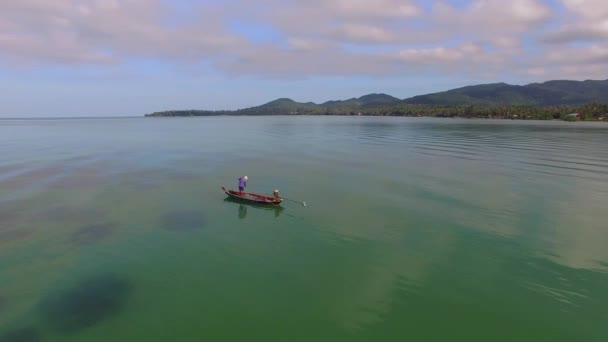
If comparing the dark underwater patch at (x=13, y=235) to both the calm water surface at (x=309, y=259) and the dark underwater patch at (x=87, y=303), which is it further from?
the dark underwater patch at (x=87, y=303)

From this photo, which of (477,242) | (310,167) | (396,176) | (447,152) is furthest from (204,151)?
(477,242)

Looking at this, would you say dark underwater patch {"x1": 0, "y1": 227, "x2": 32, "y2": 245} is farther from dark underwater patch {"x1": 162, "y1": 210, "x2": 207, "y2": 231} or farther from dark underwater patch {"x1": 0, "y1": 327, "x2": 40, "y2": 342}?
dark underwater patch {"x1": 0, "y1": 327, "x2": 40, "y2": 342}

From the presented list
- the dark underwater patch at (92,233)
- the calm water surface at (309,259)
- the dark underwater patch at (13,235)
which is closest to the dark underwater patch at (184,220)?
the calm water surface at (309,259)

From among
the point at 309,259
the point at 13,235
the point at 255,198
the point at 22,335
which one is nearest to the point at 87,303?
the point at 22,335

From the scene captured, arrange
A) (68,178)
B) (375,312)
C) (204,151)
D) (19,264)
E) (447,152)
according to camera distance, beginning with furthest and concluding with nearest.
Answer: (204,151)
(447,152)
(68,178)
(19,264)
(375,312)

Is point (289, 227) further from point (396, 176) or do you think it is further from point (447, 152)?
point (447, 152)

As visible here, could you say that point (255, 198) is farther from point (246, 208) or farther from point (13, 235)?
point (13, 235)
